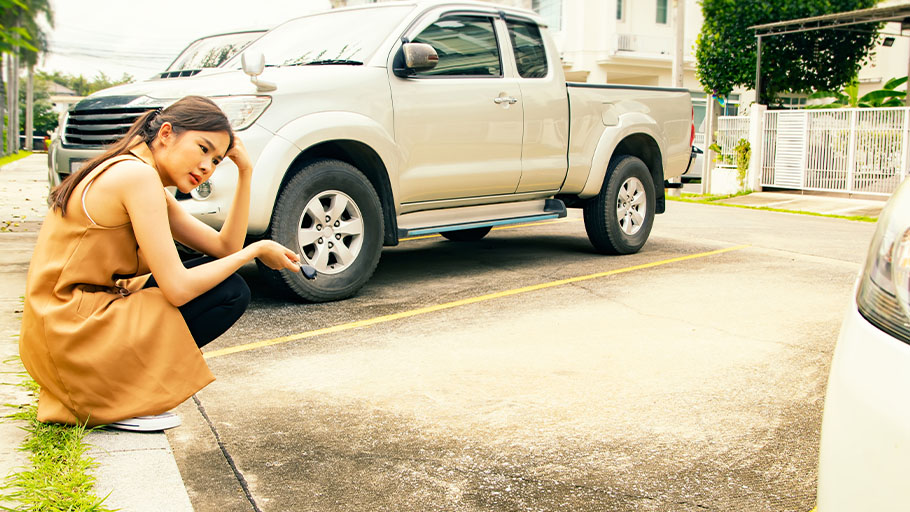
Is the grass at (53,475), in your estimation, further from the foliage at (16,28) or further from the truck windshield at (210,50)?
the truck windshield at (210,50)

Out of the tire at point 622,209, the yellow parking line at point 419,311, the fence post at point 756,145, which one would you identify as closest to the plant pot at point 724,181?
the fence post at point 756,145

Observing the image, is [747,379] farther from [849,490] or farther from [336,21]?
[336,21]

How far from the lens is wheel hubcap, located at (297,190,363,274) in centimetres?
573

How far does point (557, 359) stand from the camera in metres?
4.63

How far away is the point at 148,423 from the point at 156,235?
699mm

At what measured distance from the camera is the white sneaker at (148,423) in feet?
10.4

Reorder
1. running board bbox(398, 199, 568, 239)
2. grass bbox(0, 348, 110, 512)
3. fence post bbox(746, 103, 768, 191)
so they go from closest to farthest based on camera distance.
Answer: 1. grass bbox(0, 348, 110, 512)
2. running board bbox(398, 199, 568, 239)
3. fence post bbox(746, 103, 768, 191)

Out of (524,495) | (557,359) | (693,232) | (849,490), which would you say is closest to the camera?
(849,490)

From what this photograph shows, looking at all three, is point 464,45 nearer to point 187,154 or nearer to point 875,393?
point 187,154

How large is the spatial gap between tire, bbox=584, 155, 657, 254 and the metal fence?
8.47 meters

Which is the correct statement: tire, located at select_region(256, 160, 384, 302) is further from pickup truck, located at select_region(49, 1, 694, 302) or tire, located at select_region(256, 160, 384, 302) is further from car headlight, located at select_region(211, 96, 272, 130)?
car headlight, located at select_region(211, 96, 272, 130)

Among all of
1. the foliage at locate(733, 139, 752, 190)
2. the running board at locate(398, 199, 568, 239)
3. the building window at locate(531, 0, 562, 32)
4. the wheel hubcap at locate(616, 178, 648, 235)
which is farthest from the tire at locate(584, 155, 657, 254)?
the building window at locate(531, 0, 562, 32)

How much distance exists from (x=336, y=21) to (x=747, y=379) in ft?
13.6

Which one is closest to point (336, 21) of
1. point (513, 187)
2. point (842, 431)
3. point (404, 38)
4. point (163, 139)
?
point (404, 38)
